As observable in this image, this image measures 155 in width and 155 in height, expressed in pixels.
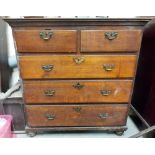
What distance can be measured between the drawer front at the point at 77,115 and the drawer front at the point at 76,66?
267 millimetres

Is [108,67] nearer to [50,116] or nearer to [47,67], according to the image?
[47,67]

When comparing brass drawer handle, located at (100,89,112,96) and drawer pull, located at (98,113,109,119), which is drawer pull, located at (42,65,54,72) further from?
drawer pull, located at (98,113,109,119)

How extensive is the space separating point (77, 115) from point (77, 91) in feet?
0.70

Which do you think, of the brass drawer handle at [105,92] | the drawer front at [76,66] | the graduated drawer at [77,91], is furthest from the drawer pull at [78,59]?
the brass drawer handle at [105,92]

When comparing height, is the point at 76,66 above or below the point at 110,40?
below

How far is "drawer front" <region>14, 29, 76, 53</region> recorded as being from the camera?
1377 mm

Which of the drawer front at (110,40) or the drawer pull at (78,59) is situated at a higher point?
the drawer front at (110,40)

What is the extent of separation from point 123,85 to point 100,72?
0.20 meters

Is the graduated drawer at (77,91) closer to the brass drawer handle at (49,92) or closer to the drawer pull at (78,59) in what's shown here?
the brass drawer handle at (49,92)

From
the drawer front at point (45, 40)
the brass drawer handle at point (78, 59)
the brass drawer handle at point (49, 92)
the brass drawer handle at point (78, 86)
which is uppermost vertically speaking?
the drawer front at point (45, 40)

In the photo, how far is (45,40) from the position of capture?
4.57 ft

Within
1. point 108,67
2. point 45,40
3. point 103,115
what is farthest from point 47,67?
point 103,115

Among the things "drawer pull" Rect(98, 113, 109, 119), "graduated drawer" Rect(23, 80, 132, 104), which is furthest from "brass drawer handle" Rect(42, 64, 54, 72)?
"drawer pull" Rect(98, 113, 109, 119)

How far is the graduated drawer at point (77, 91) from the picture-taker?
1.55 meters
